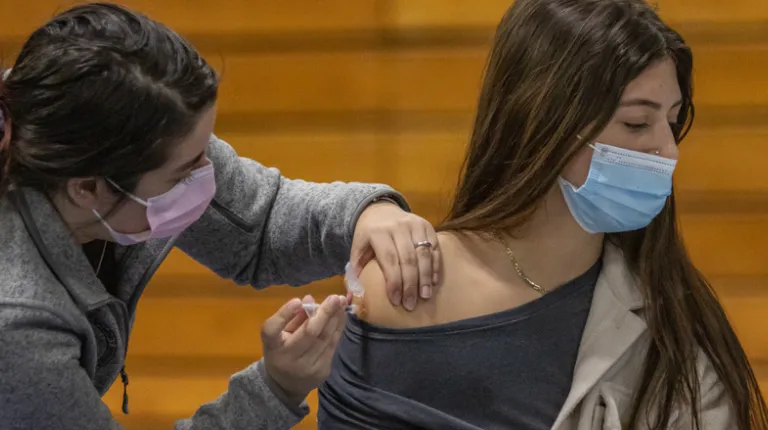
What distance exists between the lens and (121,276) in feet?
4.13

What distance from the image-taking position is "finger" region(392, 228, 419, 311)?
1.27 m

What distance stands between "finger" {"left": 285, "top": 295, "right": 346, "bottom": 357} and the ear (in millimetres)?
314

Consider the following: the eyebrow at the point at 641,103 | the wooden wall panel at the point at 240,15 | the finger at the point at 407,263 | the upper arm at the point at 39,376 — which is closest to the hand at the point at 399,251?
the finger at the point at 407,263

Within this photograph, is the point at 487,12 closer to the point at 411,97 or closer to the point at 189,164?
the point at 411,97

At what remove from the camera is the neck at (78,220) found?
3.52 feet

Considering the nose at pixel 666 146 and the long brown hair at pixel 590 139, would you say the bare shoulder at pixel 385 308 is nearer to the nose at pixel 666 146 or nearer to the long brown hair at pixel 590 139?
the long brown hair at pixel 590 139

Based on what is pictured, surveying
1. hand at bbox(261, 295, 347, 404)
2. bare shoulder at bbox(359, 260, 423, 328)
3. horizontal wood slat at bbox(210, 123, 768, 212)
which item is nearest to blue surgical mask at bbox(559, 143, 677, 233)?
bare shoulder at bbox(359, 260, 423, 328)

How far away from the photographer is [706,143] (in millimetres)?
2207

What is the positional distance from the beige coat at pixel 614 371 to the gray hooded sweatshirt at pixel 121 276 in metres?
0.39

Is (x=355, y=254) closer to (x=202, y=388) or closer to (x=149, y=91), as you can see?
(x=149, y=91)

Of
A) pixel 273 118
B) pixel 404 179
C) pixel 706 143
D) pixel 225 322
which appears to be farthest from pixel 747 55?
pixel 225 322

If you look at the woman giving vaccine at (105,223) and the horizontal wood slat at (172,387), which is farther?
the horizontal wood slat at (172,387)

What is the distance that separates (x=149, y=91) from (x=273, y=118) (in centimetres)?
128

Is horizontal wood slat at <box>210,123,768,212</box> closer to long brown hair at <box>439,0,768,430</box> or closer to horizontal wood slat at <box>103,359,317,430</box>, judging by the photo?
horizontal wood slat at <box>103,359,317,430</box>
